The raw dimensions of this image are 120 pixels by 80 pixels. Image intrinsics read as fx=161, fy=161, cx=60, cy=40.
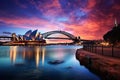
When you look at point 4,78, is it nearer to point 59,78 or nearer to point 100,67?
point 59,78

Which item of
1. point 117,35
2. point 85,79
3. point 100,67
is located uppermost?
point 117,35

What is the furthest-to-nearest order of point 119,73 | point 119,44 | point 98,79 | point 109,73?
point 119,44 < point 98,79 < point 109,73 < point 119,73

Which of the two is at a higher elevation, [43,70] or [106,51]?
[106,51]

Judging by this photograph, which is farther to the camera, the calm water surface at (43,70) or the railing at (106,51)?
the railing at (106,51)

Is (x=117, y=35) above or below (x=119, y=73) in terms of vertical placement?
above

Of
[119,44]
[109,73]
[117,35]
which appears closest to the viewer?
[109,73]

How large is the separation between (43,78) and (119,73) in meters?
8.20

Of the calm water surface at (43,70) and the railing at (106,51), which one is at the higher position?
the railing at (106,51)

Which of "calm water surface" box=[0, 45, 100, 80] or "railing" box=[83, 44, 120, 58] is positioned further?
"railing" box=[83, 44, 120, 58]

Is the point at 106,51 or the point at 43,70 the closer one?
the point at 43,70

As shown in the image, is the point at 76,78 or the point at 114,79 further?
the point at 76,78

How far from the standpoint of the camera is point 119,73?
510 inches

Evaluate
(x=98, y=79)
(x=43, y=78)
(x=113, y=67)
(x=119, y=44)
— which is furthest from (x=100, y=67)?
(x=119, y=44)

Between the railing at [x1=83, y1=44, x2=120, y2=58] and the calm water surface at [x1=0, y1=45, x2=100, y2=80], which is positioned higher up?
the railing at [x1=83, y1=44, x2=120, y2=58]
